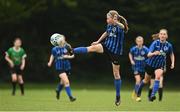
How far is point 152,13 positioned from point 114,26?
24160mm

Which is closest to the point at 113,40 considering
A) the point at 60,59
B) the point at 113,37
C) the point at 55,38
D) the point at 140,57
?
the point at 113,37

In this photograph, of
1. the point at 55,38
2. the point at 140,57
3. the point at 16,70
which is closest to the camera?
the point at 55,38

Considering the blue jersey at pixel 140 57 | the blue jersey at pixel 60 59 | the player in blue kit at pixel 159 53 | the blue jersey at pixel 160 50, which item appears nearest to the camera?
the player in blue kit at pixel 159 53

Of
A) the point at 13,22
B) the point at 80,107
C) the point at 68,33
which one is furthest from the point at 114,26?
the point at 68,33

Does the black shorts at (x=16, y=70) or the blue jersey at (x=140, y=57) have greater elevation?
the blue jersey at (x=140, y=57)

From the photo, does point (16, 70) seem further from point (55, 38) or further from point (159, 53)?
point (55, 38)

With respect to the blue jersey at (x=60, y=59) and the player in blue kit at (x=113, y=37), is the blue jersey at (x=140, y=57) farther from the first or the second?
the player in blue kit at (x=113, y=37)

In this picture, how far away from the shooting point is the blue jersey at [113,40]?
17781 mm

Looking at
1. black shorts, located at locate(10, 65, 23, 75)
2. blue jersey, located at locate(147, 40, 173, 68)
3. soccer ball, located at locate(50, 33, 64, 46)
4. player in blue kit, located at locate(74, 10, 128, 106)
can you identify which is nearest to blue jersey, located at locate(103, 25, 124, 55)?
player in blue kit, located at locate(74, 10, 128, 106)

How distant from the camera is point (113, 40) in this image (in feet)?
58.5

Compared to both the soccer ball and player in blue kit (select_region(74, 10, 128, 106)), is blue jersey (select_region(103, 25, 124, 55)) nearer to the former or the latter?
player in blue kit (select_region(74, 10, 128, 106))

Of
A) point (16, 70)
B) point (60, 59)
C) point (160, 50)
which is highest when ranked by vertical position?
point (160, 50)

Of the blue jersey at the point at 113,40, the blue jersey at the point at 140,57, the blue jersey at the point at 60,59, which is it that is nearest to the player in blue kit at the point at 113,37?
the blue jersey at the point at 113,40

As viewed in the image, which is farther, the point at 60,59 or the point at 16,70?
the point at 16,70
